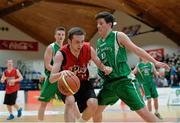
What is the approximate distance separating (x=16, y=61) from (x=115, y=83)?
82.4 ft

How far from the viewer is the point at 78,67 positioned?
5.35 m

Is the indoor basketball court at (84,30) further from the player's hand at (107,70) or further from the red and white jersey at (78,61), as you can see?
the player's hand at (107,70)

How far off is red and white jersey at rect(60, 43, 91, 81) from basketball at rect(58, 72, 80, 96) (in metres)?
0.25

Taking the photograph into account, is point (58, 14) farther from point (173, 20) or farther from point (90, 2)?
point (173, 20)

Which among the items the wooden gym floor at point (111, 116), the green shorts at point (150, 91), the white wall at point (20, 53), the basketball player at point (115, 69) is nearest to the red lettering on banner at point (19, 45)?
the white wall at point (20, 53)

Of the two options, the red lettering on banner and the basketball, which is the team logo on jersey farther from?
the red lettering on banner

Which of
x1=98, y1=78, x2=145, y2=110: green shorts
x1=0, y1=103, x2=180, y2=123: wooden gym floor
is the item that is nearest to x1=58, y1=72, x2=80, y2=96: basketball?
x1=98, y1=78, x2=145, y2=110: green shorts

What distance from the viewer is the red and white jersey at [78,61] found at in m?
5.30

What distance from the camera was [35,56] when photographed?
30.7 metres

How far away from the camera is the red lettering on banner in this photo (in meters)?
29.2

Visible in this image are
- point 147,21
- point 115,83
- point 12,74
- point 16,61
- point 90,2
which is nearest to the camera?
point 115,83

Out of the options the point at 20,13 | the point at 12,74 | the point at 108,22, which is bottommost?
the point at 12,74

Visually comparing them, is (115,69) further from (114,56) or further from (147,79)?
(147,79)

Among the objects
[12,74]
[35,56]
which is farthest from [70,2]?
[12,74]
